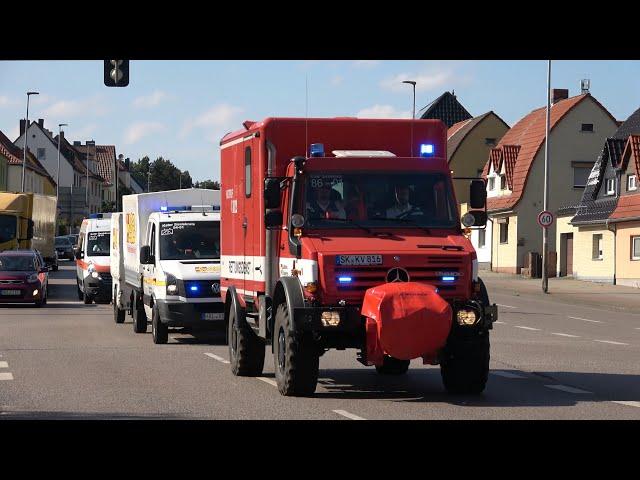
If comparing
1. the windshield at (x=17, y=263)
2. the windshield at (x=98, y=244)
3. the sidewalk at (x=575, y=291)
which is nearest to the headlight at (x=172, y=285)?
the windshield at (x=17, y=263)

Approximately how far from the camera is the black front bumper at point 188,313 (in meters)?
22.3

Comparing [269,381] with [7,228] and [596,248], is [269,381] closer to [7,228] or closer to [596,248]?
[7,228]

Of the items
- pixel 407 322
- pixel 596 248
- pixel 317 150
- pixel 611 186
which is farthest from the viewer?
pixel 596 248

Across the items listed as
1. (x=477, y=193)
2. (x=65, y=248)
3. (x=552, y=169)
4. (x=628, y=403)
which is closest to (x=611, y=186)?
(x=552, y=169)

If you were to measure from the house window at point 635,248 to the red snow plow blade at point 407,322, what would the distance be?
3831 cm

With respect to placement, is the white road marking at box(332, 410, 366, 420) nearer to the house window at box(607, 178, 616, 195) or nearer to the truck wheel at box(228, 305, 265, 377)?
the truck wheel at box(228, 305, 265, 377)

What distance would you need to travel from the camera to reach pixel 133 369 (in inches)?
719

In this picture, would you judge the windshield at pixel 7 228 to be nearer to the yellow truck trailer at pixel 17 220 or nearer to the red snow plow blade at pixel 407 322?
the yellow truck trailer at pixel 17 220

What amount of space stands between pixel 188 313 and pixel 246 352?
551 centimetres

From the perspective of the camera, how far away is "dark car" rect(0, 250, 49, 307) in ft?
119

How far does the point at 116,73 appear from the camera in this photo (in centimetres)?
2355

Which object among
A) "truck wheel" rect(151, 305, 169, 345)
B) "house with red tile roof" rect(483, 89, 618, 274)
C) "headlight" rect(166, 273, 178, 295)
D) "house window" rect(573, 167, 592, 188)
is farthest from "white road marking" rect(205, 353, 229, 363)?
"house window" rect(573, 167, 592, 188)
